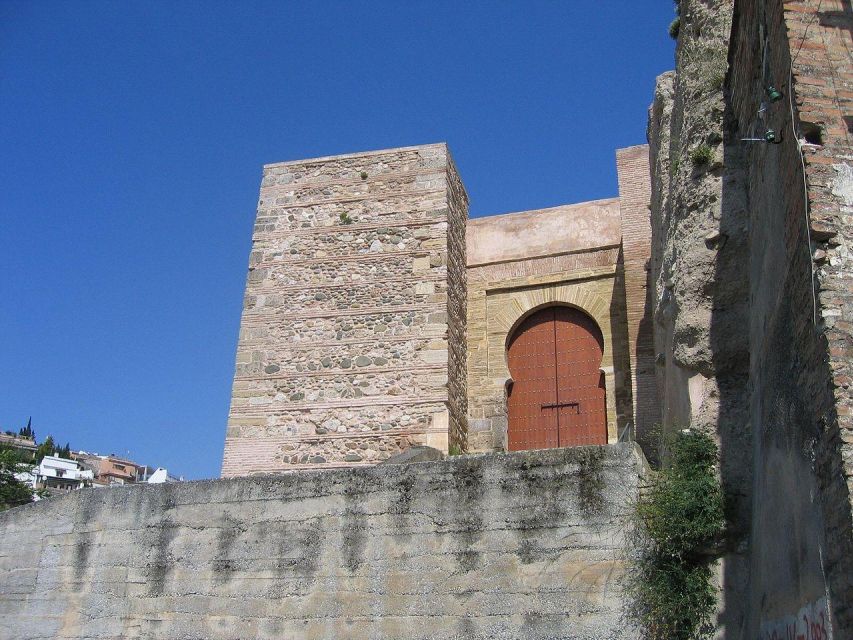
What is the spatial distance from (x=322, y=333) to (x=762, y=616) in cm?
835

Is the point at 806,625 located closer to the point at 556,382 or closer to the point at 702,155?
the point at 702,155

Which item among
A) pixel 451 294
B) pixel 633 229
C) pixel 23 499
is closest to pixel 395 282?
pixel 451 294

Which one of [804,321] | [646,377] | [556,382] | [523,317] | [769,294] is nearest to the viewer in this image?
[804,321]

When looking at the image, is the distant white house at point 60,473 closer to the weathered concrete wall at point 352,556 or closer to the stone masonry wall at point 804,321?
the weathered concrete wall at point 352,556

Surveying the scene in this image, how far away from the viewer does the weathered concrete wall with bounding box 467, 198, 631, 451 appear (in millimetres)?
13000

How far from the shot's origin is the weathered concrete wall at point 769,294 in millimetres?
4570

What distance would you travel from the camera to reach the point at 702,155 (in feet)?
24.9

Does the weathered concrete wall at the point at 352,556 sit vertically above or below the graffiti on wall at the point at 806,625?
above

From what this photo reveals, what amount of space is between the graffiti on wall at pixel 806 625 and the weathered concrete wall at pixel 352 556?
148 cm

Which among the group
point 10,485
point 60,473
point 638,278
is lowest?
point 10,485

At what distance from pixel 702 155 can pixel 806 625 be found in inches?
167

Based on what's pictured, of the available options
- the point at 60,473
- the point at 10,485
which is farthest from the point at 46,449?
the point at 10,485

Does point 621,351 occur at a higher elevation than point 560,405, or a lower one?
higher

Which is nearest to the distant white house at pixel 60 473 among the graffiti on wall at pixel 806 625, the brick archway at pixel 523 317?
the brick archway at pixel 523 317
